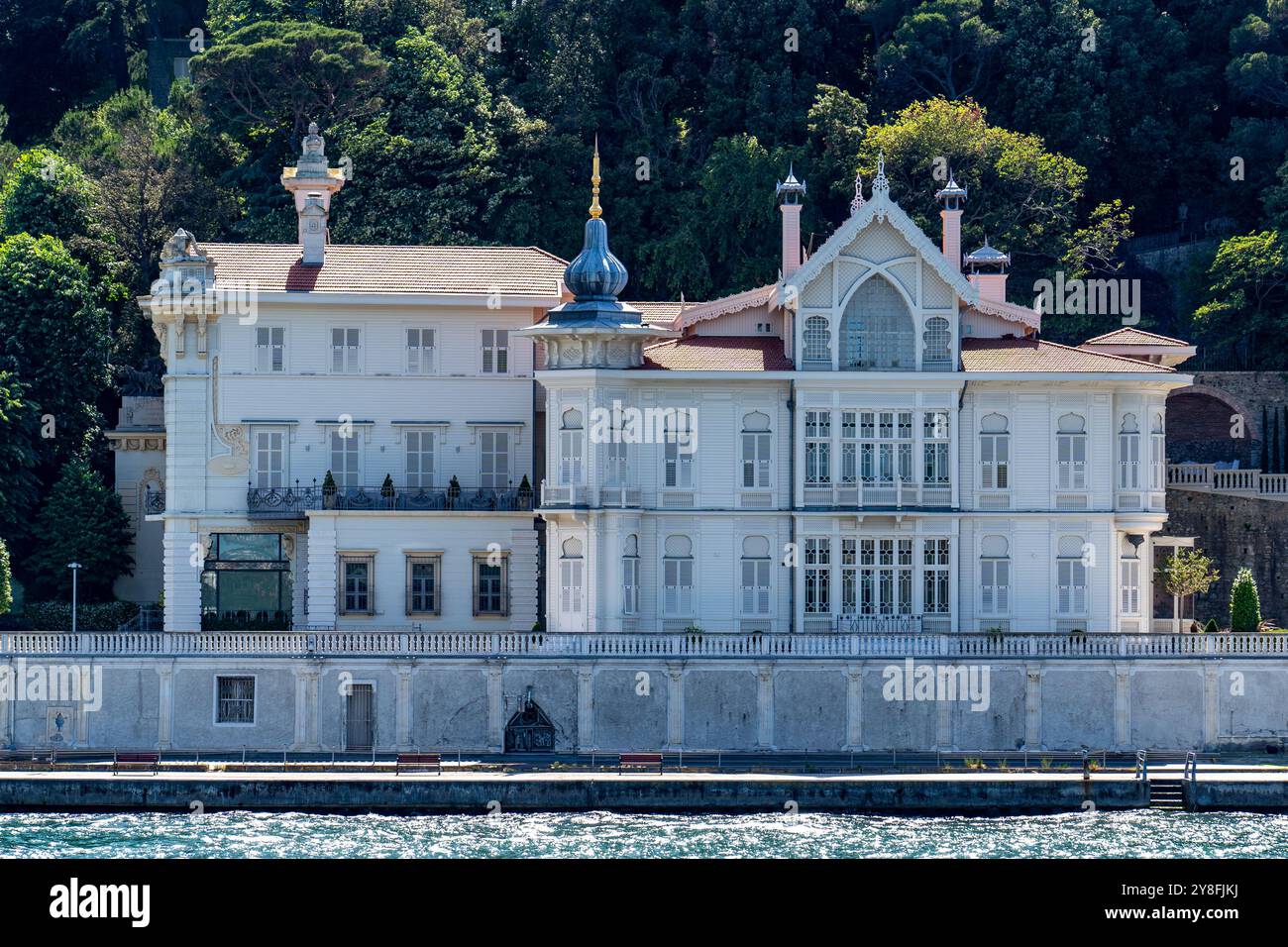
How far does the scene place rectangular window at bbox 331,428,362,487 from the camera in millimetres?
76500

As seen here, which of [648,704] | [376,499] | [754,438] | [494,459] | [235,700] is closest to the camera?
[648,704]

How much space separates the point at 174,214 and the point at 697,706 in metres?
34.7

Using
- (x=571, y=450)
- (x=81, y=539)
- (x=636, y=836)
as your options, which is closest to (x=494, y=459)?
(x=571, y=450)

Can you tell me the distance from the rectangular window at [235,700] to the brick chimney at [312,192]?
13.0 metres

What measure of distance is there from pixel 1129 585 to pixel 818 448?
26.8 feet

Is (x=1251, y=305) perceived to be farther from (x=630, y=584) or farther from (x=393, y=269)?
(x=630, y=584)

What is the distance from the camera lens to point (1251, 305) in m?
94.2

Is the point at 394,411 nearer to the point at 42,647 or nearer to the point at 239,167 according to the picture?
the point at 42,647

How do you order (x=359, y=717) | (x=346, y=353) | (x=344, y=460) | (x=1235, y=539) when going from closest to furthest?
(x=359, y=717)
(x=344, y=460)
(x=346, y=353)
(x=1235, y=539)

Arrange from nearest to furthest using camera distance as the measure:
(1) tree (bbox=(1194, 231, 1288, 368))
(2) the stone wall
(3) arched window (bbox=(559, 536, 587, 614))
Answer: (3) arched window (bbox=(559, 536, 587, 614)) < (2) the stone wall < (1) tree (bbox=(1194, 231, 1288, 368))

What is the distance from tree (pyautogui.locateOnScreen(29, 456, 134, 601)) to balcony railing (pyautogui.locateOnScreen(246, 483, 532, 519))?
9.99 metres

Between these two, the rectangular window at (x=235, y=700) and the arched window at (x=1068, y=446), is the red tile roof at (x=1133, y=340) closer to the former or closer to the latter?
the arched window at (x=1068, y=446)

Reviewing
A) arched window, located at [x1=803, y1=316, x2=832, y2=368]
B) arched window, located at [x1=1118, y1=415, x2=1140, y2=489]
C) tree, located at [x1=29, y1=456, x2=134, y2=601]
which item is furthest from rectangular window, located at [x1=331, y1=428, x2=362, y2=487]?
arched window, located at [x1=1118, y1=415, x2=1140, y2=489]

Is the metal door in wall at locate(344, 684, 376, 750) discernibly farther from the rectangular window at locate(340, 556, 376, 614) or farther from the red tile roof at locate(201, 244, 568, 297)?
the red tile roof at locate(201, 244, 568, 297)
